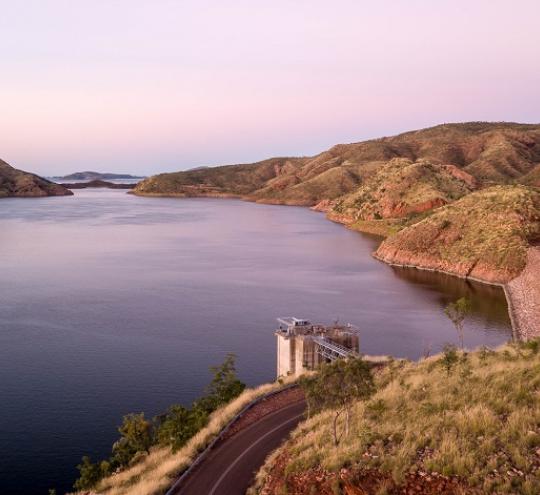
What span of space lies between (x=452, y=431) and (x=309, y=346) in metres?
25.3

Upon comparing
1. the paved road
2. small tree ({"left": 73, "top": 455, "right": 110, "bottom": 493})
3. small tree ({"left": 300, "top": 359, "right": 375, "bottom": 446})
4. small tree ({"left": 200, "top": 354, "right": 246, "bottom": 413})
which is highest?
small tree ({"left": 300, "top": 359, "right": 375, "bottom": 446})

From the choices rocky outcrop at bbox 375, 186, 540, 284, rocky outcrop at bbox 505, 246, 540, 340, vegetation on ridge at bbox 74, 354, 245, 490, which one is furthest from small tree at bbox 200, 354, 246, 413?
rocky outcrop at bbox 375, 186, 540, 284

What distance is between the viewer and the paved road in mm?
24172

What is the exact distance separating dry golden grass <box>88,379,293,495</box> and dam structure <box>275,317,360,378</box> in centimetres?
943

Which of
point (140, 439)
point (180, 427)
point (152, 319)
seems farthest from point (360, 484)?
point (152, 319)

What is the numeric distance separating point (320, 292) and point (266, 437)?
51800mm

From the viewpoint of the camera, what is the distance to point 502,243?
302 ft

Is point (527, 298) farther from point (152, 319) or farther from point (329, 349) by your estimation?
point (152, 319)

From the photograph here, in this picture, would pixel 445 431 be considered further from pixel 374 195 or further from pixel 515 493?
pixel 374 195

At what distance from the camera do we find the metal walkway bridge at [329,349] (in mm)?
42294

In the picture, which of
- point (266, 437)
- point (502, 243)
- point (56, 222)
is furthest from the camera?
point (56, 222)

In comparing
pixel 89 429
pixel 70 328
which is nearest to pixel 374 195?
pixel 70 328

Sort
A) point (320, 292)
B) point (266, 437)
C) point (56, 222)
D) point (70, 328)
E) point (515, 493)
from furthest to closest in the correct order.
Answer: point (56, 222) → point (320, 292) → point (70, 328) → point (266, 437) → point (515, 493)

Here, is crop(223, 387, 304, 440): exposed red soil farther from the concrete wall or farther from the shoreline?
the shoreline
